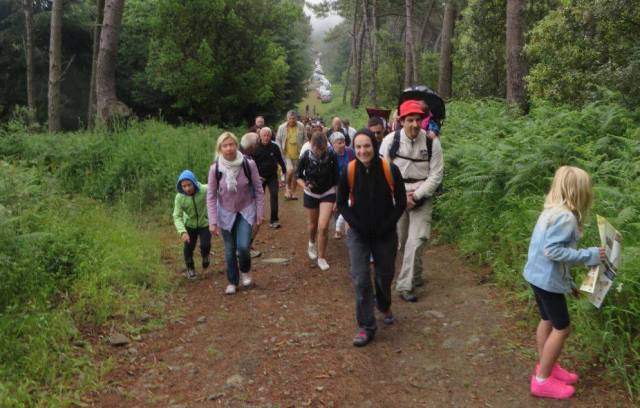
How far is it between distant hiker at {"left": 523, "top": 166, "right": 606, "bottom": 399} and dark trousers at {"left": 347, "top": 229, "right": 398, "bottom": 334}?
151 centimetres

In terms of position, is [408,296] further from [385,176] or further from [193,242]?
[193,242]

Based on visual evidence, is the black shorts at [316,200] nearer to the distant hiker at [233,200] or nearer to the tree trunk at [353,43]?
the distant hiker at [233,200]

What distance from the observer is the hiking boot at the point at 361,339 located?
514cm

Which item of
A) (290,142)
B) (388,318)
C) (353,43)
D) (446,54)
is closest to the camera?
(388,318)

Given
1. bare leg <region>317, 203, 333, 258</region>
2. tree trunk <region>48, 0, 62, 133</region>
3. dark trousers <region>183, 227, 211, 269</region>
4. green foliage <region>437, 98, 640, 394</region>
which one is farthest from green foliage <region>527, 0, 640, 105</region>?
tree trunk <region>48, 0, 62, 133</region>

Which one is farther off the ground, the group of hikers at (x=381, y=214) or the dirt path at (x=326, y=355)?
the group of hikers at (x=381, y=214)

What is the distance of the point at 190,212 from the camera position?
7.43 meters

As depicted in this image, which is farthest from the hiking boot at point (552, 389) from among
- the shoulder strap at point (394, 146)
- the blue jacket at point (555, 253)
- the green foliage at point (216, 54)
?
the green foliage at point (216, 54)

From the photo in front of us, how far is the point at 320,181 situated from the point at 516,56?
5.84 meters

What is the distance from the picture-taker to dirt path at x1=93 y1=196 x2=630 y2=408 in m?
4.35

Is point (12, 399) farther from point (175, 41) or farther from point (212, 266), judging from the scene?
point (175, 41)

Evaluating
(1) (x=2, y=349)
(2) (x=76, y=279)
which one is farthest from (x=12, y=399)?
(2) (x=76, y=279)

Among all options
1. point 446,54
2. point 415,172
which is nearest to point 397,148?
point 415,172

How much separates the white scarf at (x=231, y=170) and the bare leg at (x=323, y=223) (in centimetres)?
151
